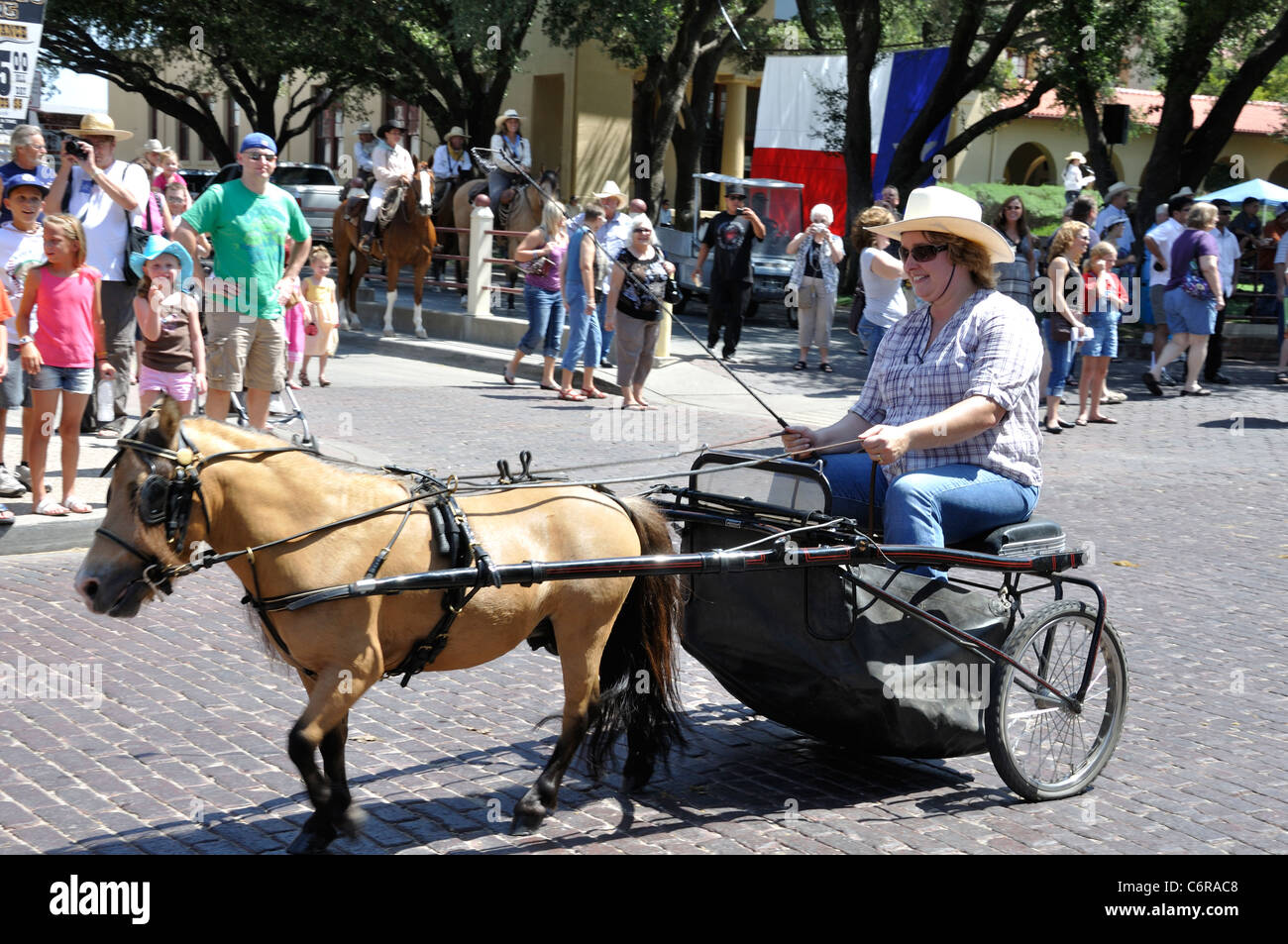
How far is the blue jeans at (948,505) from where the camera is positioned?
16.4ft

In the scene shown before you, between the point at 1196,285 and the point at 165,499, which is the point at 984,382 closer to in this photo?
the point at 165,499

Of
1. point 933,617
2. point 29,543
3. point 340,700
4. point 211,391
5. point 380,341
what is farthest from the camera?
point 380,341

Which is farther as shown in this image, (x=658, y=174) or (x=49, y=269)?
(x=658, y=174)

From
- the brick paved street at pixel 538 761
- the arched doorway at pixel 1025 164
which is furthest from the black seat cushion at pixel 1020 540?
the arched doorway at pixel 1025 164

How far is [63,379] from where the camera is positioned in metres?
8.73

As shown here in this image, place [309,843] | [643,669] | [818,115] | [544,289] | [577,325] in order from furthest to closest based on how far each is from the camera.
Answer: [818,115], [544,289], [577,325], [643,669], [309,843]

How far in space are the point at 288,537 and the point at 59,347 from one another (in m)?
5.38

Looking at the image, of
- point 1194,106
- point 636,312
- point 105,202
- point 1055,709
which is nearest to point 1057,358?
point 636,312

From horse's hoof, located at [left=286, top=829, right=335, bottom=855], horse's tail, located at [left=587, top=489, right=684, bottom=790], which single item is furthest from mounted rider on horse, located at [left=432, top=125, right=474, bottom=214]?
horse's hoof, located at [left=286, top=829, right=335, bottom=855]

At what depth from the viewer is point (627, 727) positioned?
501 cm

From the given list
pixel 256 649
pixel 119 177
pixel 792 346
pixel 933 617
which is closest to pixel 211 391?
pixel 119 177

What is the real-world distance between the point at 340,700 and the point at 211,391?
6.11m

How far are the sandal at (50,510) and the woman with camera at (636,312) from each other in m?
6.89

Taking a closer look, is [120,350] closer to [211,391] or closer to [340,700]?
[211,391]
